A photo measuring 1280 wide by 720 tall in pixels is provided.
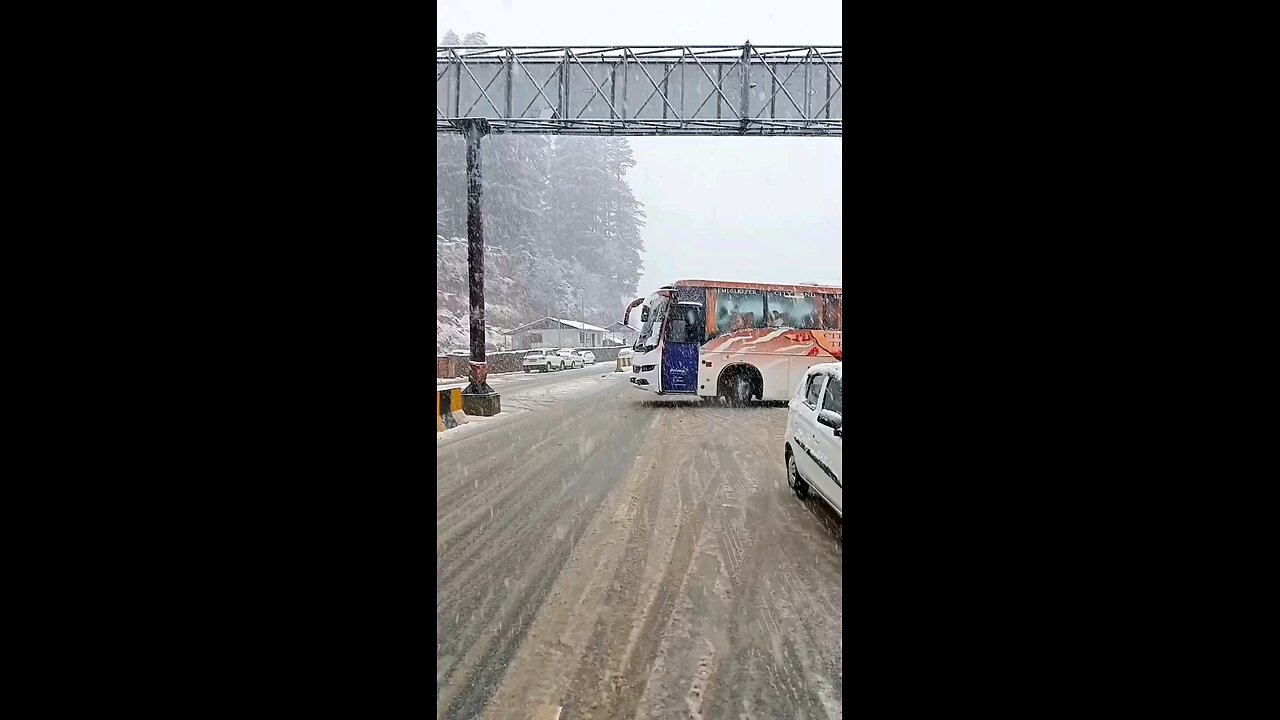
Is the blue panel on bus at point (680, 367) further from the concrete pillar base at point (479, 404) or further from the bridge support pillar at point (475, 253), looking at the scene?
the bridge support pillar at point (475, 253)

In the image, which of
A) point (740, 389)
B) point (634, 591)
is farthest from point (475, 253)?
point (634, 591)

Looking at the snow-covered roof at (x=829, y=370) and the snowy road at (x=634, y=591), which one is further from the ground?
the snow-covered roof at (x=829, y=370)

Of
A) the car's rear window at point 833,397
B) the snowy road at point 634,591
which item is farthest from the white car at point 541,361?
the car's rear window at point 833,397

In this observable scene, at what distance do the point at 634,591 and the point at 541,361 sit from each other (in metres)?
18.6

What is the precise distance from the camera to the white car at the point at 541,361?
2098 cm

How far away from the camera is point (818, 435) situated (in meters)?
3.92

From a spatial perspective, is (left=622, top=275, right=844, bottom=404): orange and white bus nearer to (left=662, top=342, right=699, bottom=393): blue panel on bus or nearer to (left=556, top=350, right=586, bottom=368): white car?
→ (left=662, top=342, right=699, bottom=393): blue panel on bus

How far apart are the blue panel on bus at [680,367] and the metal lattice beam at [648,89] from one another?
11.9 feet

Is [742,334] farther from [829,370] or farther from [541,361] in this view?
[541,361]
